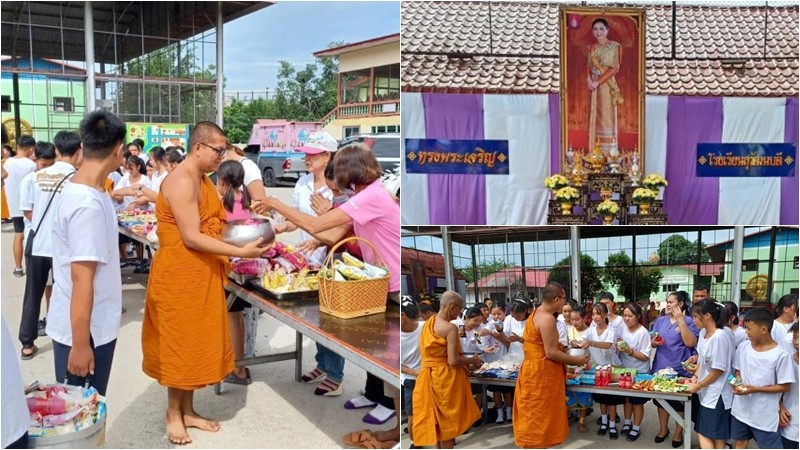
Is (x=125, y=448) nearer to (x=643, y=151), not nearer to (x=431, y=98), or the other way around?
(x=431, y=98)

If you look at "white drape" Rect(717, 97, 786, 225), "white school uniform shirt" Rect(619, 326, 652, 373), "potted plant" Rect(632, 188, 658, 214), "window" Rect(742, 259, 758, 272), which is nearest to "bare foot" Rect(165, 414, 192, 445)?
"white school uniform shirt" Rect(619, 326, 652, 373)

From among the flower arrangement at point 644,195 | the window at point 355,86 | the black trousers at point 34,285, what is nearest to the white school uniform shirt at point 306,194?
the black trousers at point 34,285

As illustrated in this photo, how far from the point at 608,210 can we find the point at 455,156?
186 centimetres

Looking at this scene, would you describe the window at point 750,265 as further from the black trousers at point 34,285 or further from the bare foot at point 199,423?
the black trousers at point 34,285

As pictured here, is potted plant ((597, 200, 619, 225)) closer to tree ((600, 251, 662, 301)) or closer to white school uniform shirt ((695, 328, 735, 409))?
tree ((600, 251, 662, 301))

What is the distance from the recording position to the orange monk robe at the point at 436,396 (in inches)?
153

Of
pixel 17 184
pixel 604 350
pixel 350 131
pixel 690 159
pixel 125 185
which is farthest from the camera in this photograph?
pixel 350 131

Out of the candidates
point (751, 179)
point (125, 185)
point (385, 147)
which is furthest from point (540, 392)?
point (385, 147)

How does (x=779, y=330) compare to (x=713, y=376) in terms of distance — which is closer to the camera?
(x=713, y=376)

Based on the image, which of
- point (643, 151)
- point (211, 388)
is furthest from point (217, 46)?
point (211, 388)

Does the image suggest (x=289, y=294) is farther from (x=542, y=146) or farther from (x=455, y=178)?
(x=542, y=146)

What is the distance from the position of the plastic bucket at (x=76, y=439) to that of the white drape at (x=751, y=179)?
770 centimetres

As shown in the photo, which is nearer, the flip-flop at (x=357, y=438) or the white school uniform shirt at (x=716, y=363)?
the flip-flop at (x=357, y=438)

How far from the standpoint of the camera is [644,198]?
7.62m
